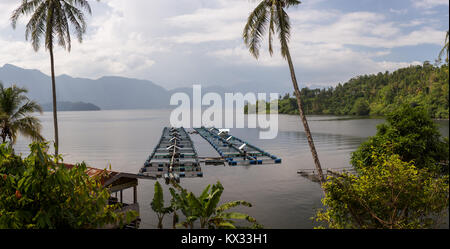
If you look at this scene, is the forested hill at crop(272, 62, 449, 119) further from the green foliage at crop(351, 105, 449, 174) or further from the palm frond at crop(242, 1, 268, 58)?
the palm frond at crop(242, 1, 268, 58)

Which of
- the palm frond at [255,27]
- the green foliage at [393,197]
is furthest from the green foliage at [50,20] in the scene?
the green foliage at [393,197]

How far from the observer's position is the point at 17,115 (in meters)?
15.1

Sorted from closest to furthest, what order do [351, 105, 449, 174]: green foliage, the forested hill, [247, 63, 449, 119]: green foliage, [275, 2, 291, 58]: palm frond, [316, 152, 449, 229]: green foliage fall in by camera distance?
[316, 152, 449, 229]: green foliage → [275, 2, 291, 58]: palm frond → [351, 105, 449, 174]: green foliage → [247, 63, 449, 119]: green foliage → the forested hill

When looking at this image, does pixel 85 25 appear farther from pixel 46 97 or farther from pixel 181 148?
pixel 46 97

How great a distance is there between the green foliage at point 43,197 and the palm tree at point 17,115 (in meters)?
11.6

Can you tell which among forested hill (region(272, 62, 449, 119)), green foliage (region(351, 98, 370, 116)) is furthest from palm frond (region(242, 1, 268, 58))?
green foliage (region(351, 98, 370, 116))

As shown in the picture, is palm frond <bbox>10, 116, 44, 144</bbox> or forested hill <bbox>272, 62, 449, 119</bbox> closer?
palm frond <bbox>10, 116, 44, 144</bbox>

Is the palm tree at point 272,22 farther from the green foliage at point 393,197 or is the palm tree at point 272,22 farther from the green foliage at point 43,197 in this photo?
the green foliage at point 43,197

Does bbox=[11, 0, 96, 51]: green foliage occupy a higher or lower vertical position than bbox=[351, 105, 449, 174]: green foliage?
higher

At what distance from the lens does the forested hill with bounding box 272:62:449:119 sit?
69.3 meters

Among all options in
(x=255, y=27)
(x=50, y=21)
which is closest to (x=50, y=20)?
(x=50, y=21)

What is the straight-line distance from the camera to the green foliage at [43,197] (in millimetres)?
4129

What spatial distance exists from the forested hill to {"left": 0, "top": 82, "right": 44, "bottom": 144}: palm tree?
61.6 meters
